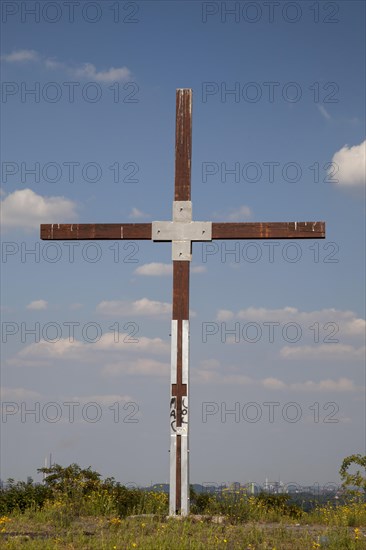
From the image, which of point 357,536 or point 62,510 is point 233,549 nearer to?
point 357,536

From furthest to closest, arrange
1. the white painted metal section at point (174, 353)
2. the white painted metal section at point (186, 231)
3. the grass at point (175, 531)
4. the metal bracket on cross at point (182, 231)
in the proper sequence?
the white painted metal section at point (186, 231) < the metal bracket on cross at point (182, 231) < the white painted metal section at point (174, 353) < the grass at point (175, 531)

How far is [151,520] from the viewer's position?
14711 mm

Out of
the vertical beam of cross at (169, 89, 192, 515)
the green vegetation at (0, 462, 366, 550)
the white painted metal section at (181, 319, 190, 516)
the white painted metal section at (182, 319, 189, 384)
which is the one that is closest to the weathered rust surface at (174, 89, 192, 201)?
the vertical beam of cross at (169, 89, 192, 515)

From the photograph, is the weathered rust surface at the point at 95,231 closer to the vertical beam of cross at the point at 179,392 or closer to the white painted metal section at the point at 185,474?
the vertical beam of cross at the point at 179,392

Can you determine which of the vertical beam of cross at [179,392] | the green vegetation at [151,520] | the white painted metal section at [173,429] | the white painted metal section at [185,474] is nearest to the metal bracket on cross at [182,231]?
the vertical beam of cross at [179,392]

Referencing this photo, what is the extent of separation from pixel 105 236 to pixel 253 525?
6.58 meters

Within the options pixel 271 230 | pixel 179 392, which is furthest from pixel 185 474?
pixel 271 230

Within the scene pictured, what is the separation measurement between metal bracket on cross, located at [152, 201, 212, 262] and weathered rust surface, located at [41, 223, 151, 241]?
0.32 metres

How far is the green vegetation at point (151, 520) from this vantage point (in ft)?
41.0

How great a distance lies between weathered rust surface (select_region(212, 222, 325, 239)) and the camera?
16594mm

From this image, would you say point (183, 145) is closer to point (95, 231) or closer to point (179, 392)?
point (95, 231)

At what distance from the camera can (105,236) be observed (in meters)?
17.0

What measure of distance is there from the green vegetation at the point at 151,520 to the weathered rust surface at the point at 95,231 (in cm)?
539

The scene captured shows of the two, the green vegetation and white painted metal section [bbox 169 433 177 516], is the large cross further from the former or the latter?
the green vegetation
